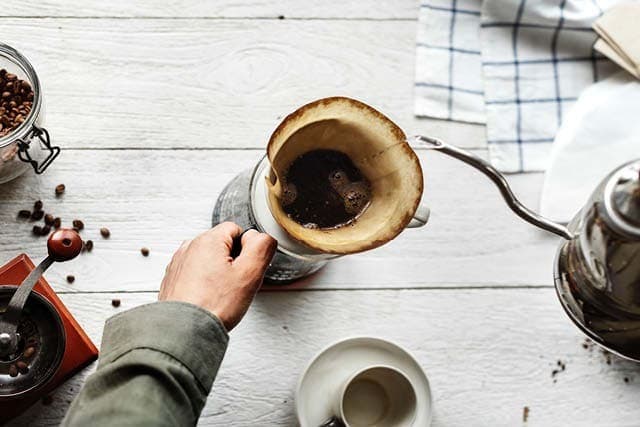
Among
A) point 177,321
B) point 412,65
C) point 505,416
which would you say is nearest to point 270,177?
point 177,321

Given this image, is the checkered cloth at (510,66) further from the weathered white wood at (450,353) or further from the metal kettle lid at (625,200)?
the metal kettle lid at (625,200)

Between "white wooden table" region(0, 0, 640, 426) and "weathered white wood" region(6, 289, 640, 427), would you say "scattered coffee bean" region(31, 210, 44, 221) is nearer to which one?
"white wooden table" region(0, 0, 640, 426)

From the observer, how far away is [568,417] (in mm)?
1134

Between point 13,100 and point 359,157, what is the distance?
19.1 inches

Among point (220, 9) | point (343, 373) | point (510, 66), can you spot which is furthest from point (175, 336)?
point (510, 66)

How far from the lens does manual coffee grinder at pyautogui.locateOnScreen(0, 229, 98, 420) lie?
0.92 metres

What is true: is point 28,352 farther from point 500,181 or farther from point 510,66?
point 510,66

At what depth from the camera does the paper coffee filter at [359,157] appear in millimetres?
826

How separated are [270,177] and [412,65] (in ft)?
1.44

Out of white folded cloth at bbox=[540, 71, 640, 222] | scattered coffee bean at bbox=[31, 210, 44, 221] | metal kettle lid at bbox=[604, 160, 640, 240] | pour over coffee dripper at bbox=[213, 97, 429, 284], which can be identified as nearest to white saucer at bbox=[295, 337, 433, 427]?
pour over coffee dripper at bbox=[213, 97, 429, 284]

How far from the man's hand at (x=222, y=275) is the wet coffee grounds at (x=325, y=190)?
9 centimetres

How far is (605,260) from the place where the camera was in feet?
1.88

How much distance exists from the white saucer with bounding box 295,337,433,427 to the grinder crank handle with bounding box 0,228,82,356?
35 cm

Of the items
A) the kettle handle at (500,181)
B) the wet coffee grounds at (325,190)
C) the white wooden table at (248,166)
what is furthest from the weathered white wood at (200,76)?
the kettle handle at (500,181)
